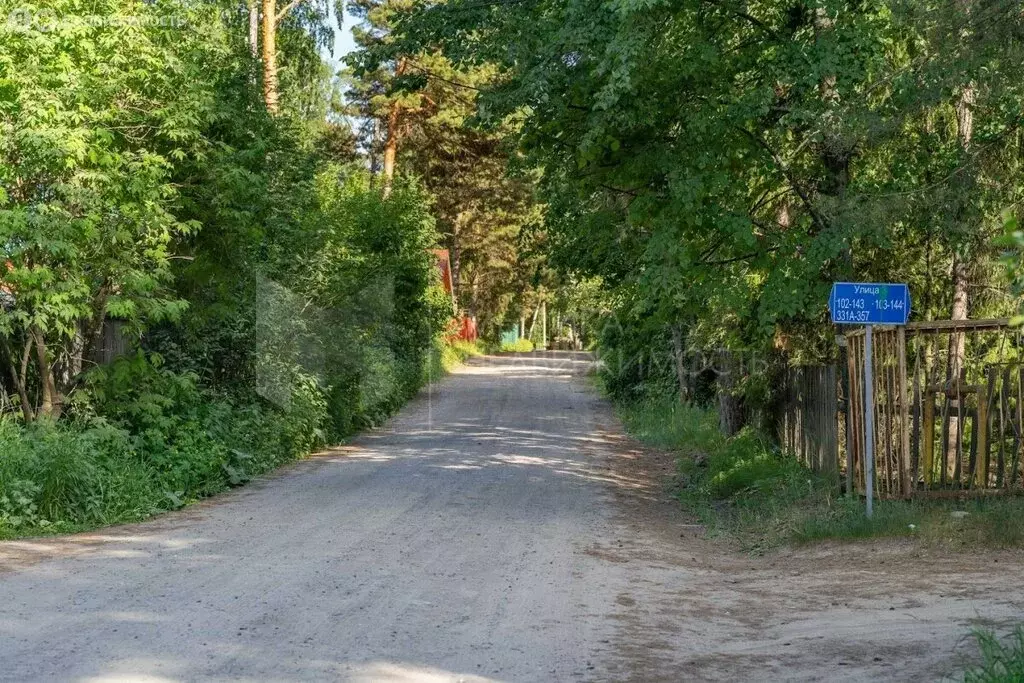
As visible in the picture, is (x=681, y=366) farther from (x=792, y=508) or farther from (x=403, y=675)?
A: (x=403, y=675)

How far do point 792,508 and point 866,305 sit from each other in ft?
10.2

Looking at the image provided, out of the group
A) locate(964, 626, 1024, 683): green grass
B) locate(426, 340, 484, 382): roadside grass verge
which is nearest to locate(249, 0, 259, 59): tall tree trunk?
locate(426, 340, 484, 382): roadside grass verge

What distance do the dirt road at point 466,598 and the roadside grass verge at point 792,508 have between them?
50 cm

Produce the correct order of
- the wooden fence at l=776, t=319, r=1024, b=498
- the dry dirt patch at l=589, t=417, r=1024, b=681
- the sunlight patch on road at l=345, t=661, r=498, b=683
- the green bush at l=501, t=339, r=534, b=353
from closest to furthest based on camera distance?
the sunlight patch on road at l=345, t=661, r=498, b=683 < the dry dirt patch at l=589, t=417, r=1024, b=681 < the wooden fence at l=776, t=319, r=1024, b=498 < the green bush at l=501, t=339, r=534, b=353

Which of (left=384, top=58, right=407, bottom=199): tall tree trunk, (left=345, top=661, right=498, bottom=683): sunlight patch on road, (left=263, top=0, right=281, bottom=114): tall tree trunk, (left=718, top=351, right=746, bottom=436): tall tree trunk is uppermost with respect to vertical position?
(left=384, top=58, right=407, bottom=199): tall tree trunk

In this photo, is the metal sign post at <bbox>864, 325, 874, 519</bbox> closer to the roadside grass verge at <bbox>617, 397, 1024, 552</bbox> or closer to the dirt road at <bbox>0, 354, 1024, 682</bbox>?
the roadside grass verge at <bbox>617, 397, 1024, 552</bbox>

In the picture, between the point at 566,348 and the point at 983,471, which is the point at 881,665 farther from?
the point at 566,348

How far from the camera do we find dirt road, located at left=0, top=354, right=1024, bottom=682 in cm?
784

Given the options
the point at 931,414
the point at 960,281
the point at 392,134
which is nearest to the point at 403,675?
the point at 931,414

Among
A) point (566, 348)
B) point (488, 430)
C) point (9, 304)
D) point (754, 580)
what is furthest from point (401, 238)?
point (566, 348)

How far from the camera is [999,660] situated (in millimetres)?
6949

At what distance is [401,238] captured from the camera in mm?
34844

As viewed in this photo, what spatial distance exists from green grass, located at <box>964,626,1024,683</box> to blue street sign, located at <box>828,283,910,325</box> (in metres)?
5.78

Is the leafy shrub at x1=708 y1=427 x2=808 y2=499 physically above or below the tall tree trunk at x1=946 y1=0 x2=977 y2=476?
below
